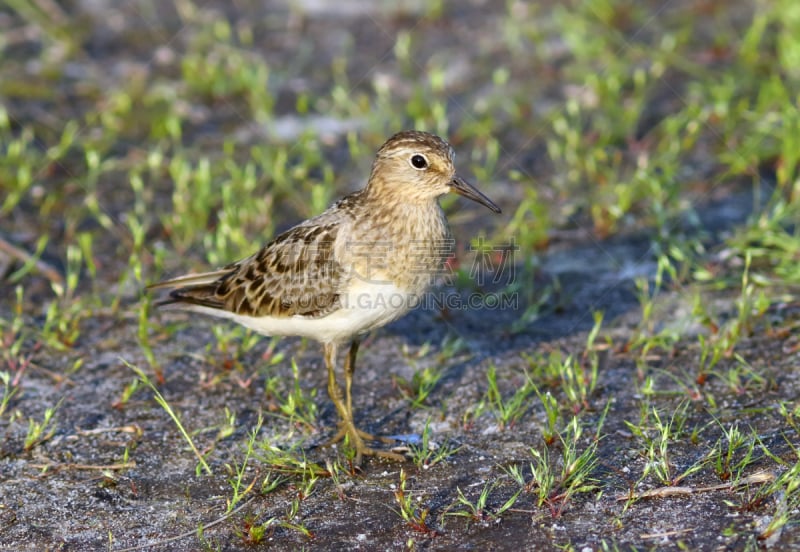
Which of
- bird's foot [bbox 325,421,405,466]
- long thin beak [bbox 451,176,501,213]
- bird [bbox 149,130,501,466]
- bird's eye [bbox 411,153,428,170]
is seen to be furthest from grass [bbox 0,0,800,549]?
bird's eye [bbox 411,153,428,170]

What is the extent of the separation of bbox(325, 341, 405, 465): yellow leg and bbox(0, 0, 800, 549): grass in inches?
5.2

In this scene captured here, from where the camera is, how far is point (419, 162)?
18.6ft

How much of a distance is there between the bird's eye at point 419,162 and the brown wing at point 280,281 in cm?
60

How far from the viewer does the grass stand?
508 centimetres

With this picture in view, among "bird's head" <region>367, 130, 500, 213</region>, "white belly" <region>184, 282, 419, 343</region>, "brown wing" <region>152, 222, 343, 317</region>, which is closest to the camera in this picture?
"white belly" <region>184, 282, 419, 343</region>

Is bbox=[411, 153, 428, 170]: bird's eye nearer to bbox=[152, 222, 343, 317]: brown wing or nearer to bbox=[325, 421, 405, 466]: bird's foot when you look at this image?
bbox=[152, 222, 343, 317]: brown wing

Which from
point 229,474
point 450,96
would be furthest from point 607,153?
point 229,474

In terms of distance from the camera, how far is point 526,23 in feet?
34.7

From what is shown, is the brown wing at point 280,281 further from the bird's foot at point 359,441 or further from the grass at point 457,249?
the bird's foot at point 359,441

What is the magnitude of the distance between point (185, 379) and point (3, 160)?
Answer: 321cm

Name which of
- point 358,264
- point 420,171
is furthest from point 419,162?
point 358,264

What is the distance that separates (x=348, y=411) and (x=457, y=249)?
230 cm

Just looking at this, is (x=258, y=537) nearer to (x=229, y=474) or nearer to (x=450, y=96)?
→ (x=229, y=474)

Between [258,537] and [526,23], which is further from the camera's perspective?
[526,23]
